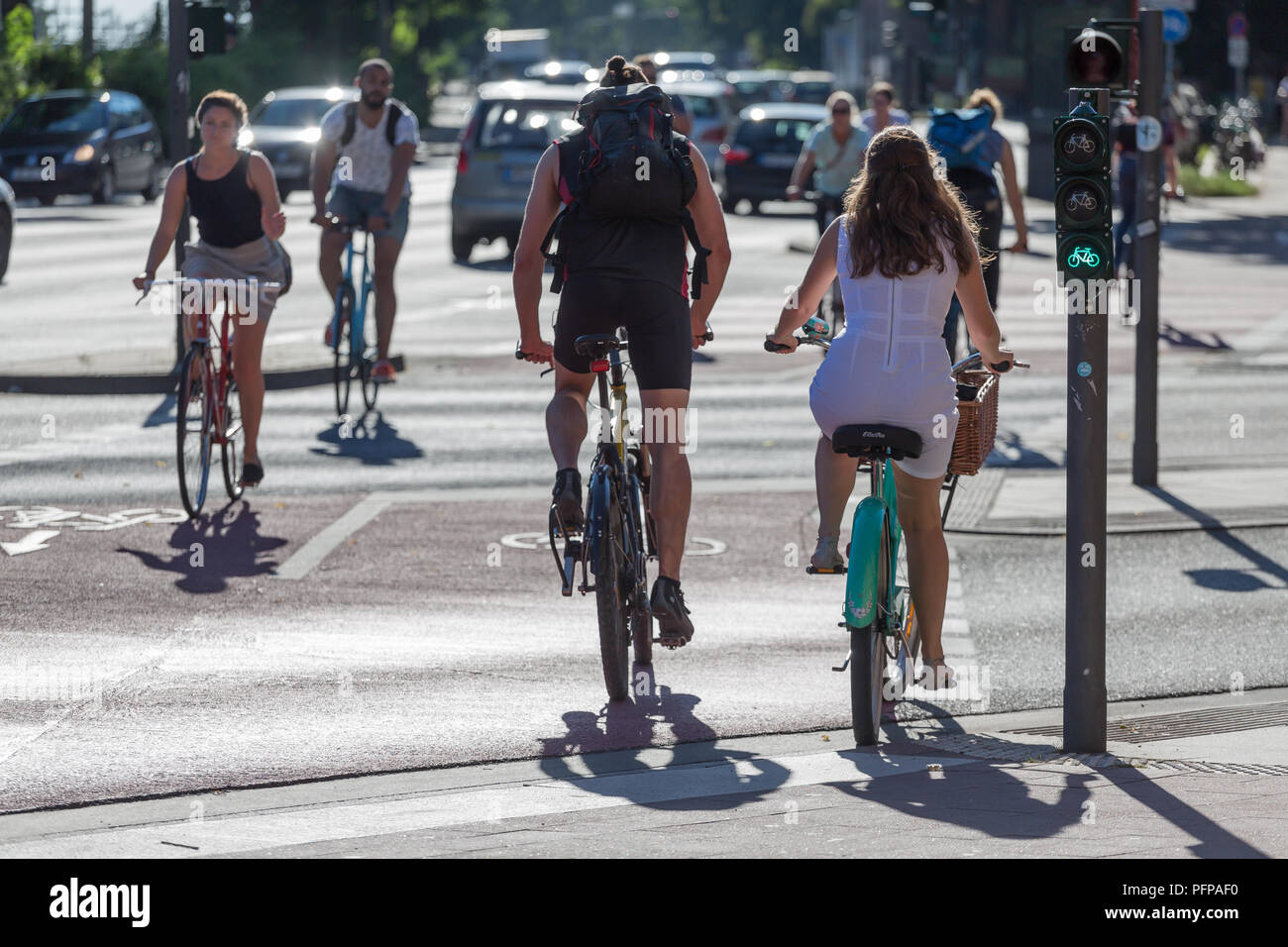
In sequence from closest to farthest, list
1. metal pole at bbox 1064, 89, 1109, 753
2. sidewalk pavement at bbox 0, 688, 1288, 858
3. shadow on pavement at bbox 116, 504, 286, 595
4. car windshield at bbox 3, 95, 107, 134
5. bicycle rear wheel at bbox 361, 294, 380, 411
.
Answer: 1. sidewalk pavement at bbox 0, 688, 1288, 858
2. metal pole at bbox 1064, 89, 1109, 753
3. shadow on pavement at bbox 116, 504, 286, 595
4. bicycle rear wheel at bbox 361, 294, 380, 411
5. car windshield at bbox 3, 95, 107, 134

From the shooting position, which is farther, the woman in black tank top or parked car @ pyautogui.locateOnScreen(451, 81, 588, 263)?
parked car @ pyautogui.locateOnScreen(451, 81, 588, 263)

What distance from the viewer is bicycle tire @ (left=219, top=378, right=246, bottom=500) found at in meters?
10.8

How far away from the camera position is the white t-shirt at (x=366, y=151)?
14156mm

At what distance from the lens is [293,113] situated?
39000 millimetres

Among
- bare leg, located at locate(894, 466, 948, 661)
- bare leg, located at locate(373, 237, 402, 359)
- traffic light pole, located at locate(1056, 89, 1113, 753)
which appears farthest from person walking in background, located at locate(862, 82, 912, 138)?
traffic light pole, located at locate(1056, 89, 1113, 753)

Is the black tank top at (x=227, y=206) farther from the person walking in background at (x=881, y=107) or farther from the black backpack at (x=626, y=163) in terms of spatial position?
the person walking in background at (x=881, y=107)

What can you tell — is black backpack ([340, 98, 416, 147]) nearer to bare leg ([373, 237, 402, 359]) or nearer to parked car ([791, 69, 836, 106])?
bare leg ([373, 237, 402, 359])

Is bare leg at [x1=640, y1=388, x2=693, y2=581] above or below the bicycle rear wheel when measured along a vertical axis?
above

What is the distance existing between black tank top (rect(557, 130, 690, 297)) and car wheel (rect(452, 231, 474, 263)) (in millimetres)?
18516

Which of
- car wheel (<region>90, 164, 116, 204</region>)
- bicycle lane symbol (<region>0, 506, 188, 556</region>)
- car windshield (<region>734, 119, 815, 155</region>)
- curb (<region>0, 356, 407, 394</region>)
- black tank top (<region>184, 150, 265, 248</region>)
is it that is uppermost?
black tank top (<region>184, 150, 265, 248</region>)

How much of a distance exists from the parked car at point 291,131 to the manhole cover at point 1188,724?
28.8 m

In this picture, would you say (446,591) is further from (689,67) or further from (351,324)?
(689,67)

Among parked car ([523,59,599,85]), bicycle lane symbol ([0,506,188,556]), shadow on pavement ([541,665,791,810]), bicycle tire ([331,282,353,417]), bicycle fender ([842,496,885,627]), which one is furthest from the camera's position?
parked car ([523,59,599,85])
